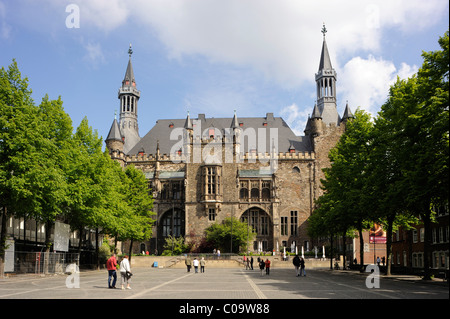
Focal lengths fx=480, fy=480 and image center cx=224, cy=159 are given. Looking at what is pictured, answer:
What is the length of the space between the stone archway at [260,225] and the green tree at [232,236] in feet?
17.4

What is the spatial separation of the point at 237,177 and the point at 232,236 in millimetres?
12517

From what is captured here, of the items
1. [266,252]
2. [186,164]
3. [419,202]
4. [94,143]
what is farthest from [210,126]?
[419,202]

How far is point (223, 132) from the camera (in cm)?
9131

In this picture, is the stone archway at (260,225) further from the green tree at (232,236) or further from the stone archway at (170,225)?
the stone archway at (170,225)

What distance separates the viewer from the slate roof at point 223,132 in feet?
296

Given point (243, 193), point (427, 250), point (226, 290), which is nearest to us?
point (226, 290)

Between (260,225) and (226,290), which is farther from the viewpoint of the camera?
(260,225)

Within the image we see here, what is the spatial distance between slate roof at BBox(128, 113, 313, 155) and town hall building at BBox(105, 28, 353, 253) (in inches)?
10.7

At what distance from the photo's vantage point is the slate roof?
90.2 metres

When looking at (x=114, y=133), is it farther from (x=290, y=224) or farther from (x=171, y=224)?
(x=290, y=224)

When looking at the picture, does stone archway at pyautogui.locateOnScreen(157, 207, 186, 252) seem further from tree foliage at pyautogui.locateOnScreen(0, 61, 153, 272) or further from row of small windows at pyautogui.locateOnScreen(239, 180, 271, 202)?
tree foliage at pyautogui.locateOnScreen(0, 61, 153, 272)

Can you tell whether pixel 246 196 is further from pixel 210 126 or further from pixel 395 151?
pixel 395 151

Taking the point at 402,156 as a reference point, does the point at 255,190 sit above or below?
above

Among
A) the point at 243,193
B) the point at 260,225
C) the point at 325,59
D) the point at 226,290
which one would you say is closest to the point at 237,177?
the point at 243,193
